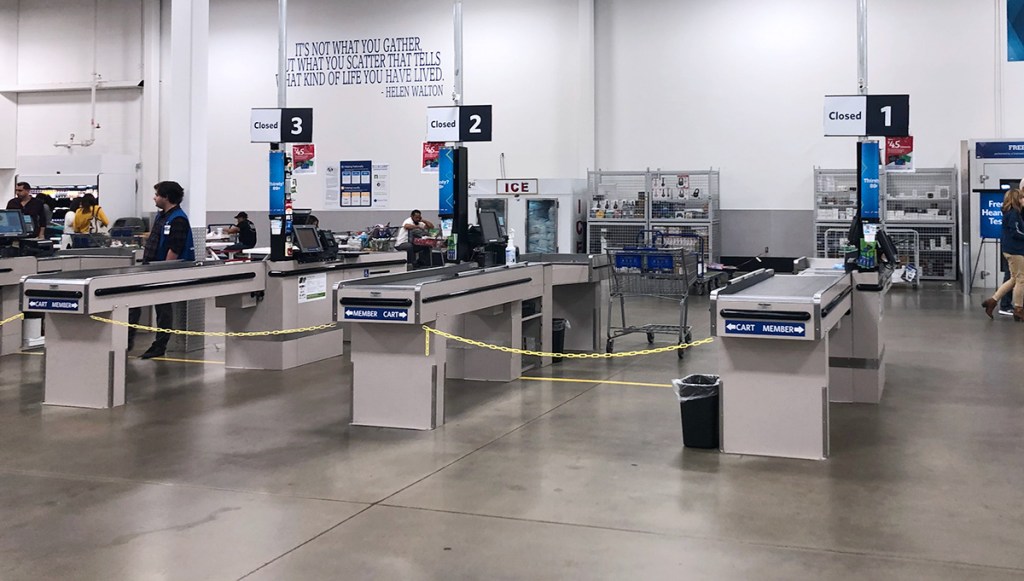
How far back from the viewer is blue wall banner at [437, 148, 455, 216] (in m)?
8.05

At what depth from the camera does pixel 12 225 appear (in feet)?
29.5

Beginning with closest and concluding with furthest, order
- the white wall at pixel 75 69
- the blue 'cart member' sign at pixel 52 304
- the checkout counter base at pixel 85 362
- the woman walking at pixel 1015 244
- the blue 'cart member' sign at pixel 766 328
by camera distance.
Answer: the blue 'cart member' sign at pixel 766 328, the blue 'cart member' sign at pixel 52 304, the checkout counter base at pixel 85 362, the woman walking at pixel 1015 244, the white wall at pixel 75 69

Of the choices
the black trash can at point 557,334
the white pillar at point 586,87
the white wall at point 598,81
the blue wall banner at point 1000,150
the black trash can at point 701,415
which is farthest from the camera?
the white pillar at point 586,87

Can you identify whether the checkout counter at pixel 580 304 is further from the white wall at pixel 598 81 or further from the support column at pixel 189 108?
the white wall at pixel 598 81

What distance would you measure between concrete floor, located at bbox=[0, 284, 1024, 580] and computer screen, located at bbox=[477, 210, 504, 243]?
60.7 inches

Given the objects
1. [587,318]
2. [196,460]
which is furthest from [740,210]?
[196,460]

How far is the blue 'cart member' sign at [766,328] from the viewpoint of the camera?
4.81 metres

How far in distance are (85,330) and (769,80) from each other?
13133 millimetres

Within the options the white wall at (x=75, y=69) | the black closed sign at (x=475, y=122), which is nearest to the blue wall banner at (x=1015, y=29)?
the black closed sign at (x=475, y=122)

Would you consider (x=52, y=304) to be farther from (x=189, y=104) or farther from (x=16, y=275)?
(x=189, y=104)

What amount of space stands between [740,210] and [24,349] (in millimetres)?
11853

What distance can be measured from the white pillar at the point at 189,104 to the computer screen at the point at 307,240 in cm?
245

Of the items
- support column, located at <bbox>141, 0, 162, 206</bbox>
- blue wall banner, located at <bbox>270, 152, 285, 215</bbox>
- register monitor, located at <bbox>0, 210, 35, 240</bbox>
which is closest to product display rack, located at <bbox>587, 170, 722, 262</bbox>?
blue wall banner, located at <bbox>270, 152, 285, 215</bbox>

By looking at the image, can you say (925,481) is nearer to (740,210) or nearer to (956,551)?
(956,551)
